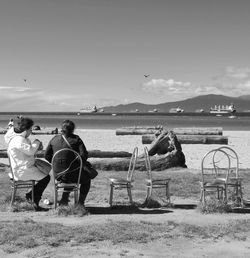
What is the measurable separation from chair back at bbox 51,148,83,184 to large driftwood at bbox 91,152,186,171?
16.4 ft

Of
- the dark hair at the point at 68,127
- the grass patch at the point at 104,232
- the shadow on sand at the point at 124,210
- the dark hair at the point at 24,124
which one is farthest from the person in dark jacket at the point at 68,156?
the grass patch at the point at 104,232

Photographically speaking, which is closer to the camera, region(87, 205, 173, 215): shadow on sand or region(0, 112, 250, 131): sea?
region(87, 205, 173, 215): shadow on sand

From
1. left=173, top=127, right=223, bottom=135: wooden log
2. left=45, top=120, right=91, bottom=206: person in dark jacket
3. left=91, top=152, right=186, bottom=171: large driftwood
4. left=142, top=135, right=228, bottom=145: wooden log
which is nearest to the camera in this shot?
left=45, top=120, right=91, bottom=206: person in dark jacket

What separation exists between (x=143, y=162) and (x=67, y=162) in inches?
207

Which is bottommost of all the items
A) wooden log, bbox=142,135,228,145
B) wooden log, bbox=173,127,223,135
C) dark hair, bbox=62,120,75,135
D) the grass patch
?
the grass patch

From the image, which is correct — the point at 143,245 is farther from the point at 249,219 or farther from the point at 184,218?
the point at 249,219

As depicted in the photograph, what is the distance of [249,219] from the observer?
7387 mm

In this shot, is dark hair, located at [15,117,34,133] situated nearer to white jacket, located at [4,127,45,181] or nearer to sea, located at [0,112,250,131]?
white jacket, located at [4,127,45,181]

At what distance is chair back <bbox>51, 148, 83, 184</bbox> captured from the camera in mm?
7914

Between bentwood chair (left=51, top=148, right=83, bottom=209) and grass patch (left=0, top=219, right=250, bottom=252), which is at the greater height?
bentwood chair (left=51, top=148, right=83, bottom=209)

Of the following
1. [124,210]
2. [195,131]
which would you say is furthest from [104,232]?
[195,131]

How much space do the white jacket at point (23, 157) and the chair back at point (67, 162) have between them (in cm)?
33

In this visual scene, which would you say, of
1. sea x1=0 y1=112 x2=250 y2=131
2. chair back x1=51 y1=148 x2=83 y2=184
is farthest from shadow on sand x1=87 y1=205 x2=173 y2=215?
sea x1=0 y1=112 x2=250 y2=131

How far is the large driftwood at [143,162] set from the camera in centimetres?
1297
